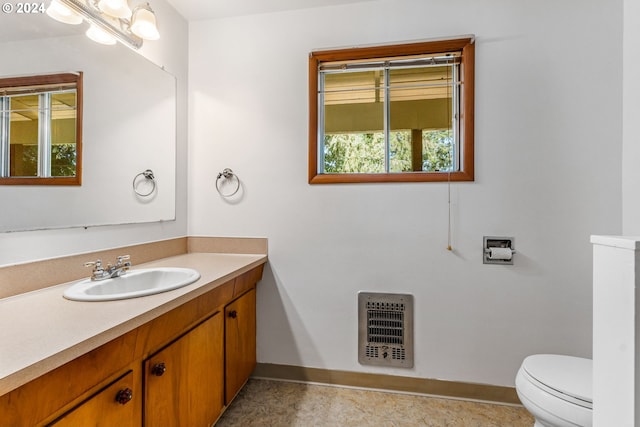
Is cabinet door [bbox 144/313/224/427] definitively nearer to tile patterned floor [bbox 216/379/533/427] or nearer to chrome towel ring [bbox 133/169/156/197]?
tile patterned floor [bbox 216/379/533/427]

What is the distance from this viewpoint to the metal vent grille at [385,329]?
1.99m

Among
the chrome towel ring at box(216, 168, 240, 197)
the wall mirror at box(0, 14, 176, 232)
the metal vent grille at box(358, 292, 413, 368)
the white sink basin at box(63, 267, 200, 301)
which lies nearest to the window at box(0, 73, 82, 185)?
the wall mirror at box(0, 14, 176, 232)

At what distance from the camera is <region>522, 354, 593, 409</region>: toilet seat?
121 centimetres

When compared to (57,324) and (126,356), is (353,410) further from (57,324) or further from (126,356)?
(57,324)

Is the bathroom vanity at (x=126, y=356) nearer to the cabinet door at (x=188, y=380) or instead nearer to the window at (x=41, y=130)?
the cabinet door at (x=188, y=380)

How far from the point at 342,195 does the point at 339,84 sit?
766 mm

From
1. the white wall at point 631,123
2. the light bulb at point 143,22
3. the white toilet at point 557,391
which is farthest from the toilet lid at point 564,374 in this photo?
the light bulb at point 143,22

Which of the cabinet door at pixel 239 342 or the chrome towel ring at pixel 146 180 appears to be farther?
the chrome towel ring at pixel 146 180

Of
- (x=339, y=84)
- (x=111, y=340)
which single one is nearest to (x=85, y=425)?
(x=111, y=340)

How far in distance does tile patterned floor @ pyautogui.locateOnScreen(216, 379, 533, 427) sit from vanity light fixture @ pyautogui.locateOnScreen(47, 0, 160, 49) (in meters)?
2.05

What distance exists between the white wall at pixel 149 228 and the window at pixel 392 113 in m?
0.89

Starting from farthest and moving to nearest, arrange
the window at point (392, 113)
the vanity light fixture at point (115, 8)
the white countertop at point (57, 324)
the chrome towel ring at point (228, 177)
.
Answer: the chrome towel ring at point (228, 177) → the window at point (392, 113) → the vanity light fixture at point (115, 8) → the white countertop at point (57, 324)

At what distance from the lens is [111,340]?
0.95m

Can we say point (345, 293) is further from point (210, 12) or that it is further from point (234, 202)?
point (210, 12)
